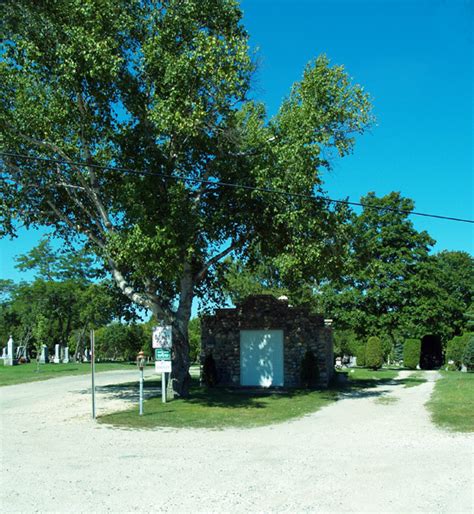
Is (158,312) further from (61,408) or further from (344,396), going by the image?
(344,396)

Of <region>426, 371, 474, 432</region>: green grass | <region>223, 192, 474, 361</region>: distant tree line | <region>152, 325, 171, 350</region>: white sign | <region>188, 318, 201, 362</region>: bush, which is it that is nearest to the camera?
<region>426, 371, 474, 432</region>: green grass

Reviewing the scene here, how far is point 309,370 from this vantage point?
21688mm

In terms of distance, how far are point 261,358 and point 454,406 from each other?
850cm

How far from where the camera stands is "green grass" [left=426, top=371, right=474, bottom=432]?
12641 millimetres

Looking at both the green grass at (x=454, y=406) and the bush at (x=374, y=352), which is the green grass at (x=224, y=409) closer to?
the green grass at (x=454, y=406)

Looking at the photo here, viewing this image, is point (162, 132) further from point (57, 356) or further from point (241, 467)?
point (57, 356)

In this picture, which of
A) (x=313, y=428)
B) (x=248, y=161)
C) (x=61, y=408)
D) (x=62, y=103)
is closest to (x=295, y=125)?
(x=248, y=161)

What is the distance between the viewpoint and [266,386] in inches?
880

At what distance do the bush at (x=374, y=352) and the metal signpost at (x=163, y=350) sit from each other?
2091cm

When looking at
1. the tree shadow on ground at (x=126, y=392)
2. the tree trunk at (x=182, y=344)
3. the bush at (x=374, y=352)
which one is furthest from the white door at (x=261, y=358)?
the bush at (x=374, y=352)

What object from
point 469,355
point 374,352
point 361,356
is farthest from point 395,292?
point 361,356

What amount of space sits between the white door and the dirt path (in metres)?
8.34

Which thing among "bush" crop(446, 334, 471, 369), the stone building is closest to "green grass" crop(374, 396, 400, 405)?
the stone building

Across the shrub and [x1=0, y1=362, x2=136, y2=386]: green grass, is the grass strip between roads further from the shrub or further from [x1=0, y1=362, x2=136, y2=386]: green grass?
[x1=0, y1=362, x2=136, y2=386]: green grass
